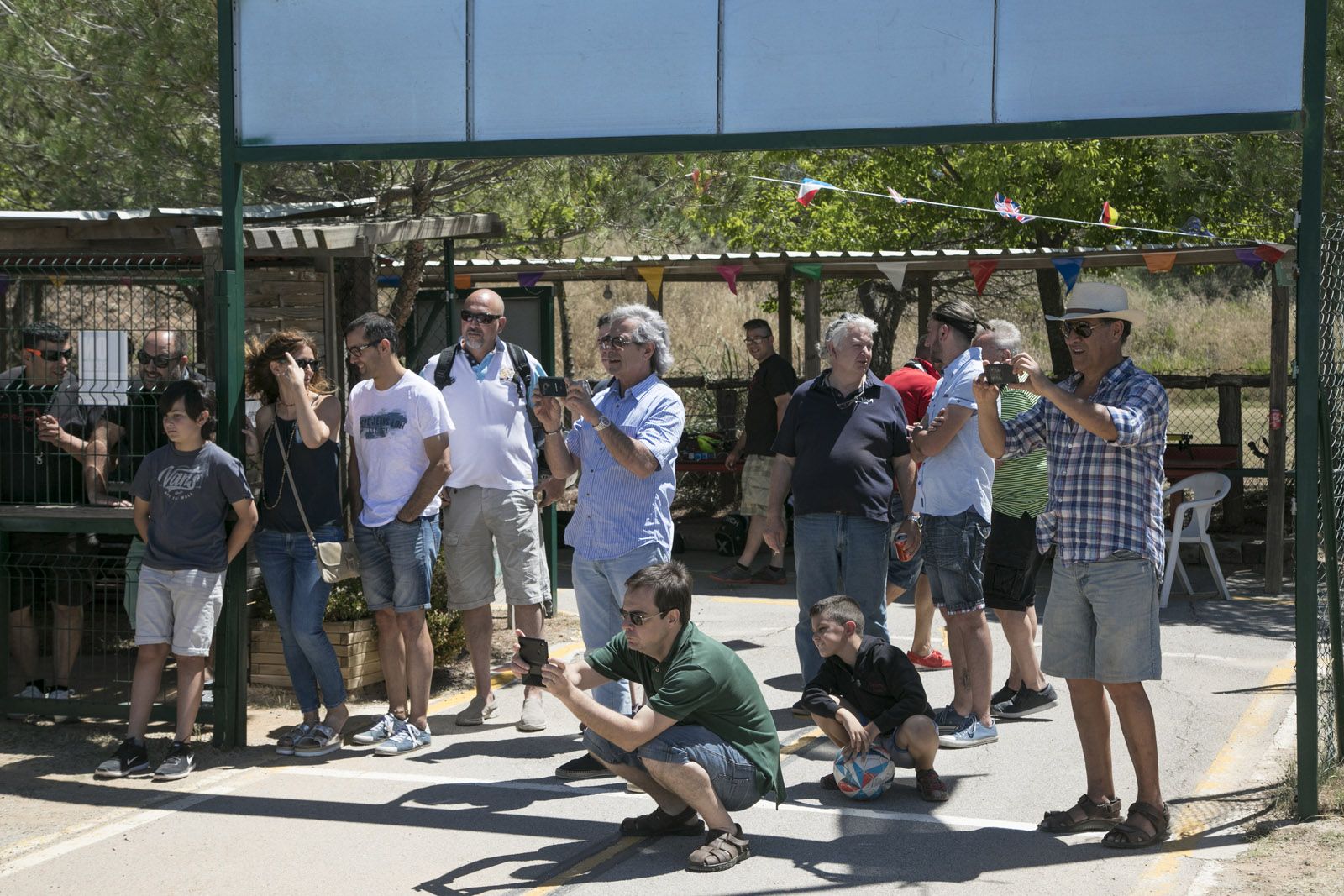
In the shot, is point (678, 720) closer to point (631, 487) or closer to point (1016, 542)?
point (631, 487)

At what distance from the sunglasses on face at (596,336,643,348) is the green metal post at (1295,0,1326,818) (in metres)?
2.58

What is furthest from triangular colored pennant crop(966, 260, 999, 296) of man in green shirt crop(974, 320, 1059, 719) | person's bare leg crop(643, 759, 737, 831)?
person's bare leg crop(643, 759, 737, 831)

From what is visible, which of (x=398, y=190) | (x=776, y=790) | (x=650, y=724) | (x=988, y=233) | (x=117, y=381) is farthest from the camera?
(x=988, y=233)

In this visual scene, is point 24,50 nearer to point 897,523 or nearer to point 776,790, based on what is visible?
point 897,523

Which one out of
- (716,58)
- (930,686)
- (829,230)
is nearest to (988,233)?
(829,230)

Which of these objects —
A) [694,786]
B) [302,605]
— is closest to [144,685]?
[302,605]

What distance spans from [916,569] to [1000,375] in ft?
9.64

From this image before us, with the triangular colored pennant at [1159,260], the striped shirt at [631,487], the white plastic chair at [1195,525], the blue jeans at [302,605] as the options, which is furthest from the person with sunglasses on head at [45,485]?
the triangular colored pennant at [1159,260]

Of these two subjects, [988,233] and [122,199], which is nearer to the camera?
[122,199]

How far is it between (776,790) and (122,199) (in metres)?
7.87

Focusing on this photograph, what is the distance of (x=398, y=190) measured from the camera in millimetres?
9844

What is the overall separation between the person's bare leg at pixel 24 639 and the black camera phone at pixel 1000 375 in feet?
16.3

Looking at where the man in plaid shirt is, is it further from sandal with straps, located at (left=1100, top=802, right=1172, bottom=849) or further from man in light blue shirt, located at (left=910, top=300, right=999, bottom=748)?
man in light blue shirt, located at (left=910, top=300, right=999, bottom=748)

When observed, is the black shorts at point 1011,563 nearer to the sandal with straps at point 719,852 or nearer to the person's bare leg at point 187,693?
Result: the sandal with straps at point 719,852
